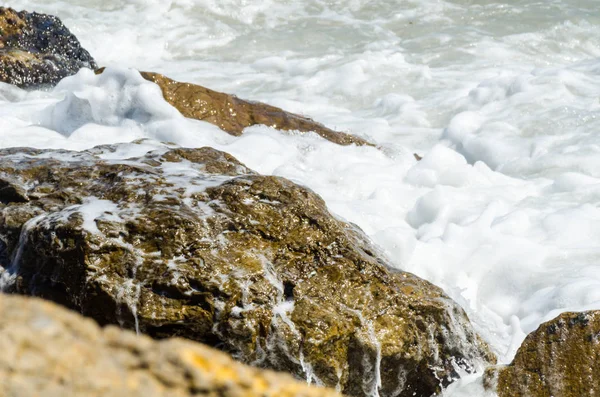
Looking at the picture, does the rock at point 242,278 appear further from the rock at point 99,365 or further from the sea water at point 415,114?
the rock at point 99,365

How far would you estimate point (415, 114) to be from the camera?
8.69 m

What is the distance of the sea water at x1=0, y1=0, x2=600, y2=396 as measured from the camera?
5.21m

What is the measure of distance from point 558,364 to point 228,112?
4179 millimetres

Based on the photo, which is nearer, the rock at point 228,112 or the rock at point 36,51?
the rock at point 228,112

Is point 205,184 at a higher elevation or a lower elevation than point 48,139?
higher

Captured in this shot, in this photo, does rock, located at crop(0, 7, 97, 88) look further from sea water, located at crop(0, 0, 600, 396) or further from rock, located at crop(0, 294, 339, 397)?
rock, located at crop(0, 294, 339, 397)

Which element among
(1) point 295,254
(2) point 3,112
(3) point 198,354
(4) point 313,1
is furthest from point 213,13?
(3) point 198,354

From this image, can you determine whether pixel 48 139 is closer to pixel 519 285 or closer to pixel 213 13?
pixel 519 285

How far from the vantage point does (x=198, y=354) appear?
1080 mm

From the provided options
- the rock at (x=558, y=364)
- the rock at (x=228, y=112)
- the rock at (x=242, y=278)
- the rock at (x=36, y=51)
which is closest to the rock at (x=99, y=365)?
the rock at (x=242, y=278)

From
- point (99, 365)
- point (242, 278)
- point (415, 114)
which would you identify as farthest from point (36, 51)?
point (99, 365)

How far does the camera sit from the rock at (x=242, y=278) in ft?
9.78

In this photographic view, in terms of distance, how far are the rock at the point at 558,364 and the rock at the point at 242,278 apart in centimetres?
25

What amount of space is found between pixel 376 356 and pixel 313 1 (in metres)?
11.2
